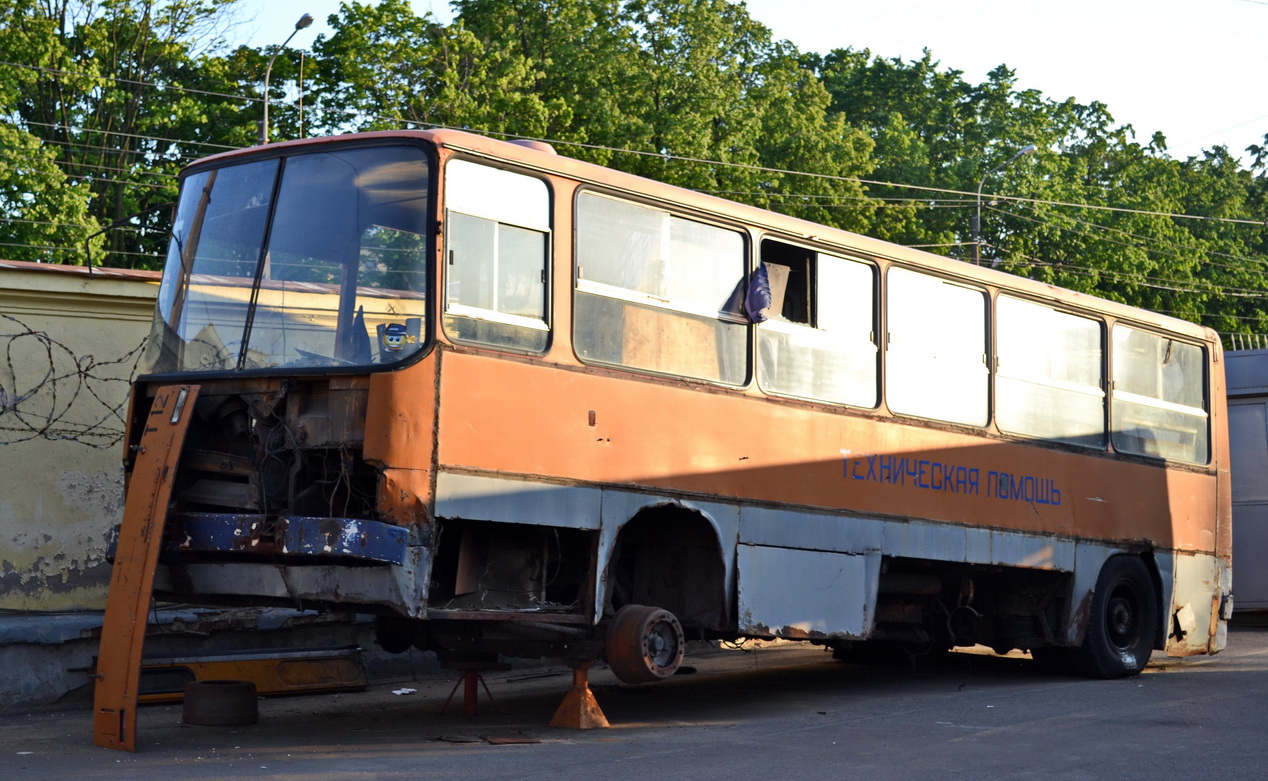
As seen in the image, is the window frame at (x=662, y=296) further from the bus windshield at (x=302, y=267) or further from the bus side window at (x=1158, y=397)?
the bus side window at (x=1158, y=397)

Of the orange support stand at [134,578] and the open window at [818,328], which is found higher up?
the open window at [818,328]

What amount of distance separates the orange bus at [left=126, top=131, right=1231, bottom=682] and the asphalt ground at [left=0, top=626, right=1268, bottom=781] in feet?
1.99

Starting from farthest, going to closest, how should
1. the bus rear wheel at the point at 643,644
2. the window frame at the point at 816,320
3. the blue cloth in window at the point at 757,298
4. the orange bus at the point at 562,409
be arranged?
the window frame at the point at 816,320, the blue cloth in window at the point at 757,298, the bus rear wheel at the point at 643,644, the orange bus at the point at 562,409

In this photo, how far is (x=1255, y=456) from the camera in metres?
18.0

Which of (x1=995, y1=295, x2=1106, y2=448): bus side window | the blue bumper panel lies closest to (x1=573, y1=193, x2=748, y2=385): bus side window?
the blue bumper panel

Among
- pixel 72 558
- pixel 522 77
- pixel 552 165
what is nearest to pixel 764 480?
pixel 552 165

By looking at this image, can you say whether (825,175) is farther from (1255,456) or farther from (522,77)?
(1255,456)

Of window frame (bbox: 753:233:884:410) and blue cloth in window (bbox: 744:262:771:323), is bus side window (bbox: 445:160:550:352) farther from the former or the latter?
window frame (bbox: 753:233:884:410)

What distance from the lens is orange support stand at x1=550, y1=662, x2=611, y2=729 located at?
9.07 metres

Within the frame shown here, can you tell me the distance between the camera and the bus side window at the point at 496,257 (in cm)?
787

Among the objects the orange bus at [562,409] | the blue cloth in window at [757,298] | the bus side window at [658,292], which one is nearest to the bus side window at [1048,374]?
the orange bus at [562,409]

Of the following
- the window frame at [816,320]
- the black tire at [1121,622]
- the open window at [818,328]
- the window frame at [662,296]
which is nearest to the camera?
the window frame at [662,296]

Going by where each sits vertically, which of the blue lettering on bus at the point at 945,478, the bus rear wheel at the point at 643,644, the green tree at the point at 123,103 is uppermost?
the green tree at the point at 123,103

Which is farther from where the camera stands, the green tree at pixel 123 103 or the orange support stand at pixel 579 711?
the green tree at pixel 123 103
